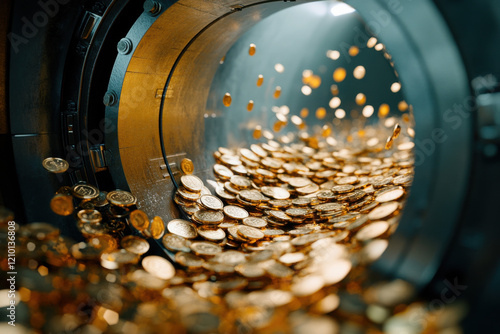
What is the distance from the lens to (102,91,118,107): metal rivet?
205 cm

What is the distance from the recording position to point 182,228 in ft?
7.25

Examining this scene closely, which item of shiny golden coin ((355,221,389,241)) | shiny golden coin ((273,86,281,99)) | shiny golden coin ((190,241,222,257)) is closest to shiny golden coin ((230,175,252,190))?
shiny golden coin ((190,241,222,257))

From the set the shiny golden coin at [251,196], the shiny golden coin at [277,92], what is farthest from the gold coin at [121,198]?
the shiny golden coin at [277,92]

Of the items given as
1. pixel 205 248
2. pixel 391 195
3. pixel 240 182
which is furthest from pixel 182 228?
pixel 391 195

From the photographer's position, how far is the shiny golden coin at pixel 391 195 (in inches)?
76.0

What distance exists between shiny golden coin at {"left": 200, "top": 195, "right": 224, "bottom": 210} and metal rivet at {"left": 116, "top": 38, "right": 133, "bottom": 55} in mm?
1136

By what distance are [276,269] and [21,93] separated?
1.82 meters

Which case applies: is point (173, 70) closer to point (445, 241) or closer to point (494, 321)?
point (445, 241)

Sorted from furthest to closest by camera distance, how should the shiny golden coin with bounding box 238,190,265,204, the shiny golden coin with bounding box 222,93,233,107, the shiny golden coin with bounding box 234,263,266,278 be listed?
the shiny golden coin with bounding box 222,93,233,107
the shiny golden coin with bounding box 238,190,265,204
the shiny golden coin with bounding box 234,263,266,278

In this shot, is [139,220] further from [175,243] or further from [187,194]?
[187,194]

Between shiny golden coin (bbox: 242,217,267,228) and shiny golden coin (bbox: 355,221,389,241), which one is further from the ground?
shiny golden coin (bbox: 355,221,389,241)

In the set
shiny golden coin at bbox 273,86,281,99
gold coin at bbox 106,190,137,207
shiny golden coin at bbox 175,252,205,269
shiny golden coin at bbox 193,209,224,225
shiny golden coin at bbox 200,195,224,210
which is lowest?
shiny golden coin at bbox 175,252,205,269

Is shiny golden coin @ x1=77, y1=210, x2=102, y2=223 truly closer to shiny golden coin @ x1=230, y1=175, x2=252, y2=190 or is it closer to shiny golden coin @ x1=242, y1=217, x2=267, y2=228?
shiny golden coin @ x1=242, y1=217, x2=267, y2=228

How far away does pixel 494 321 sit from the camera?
3.28 feet
